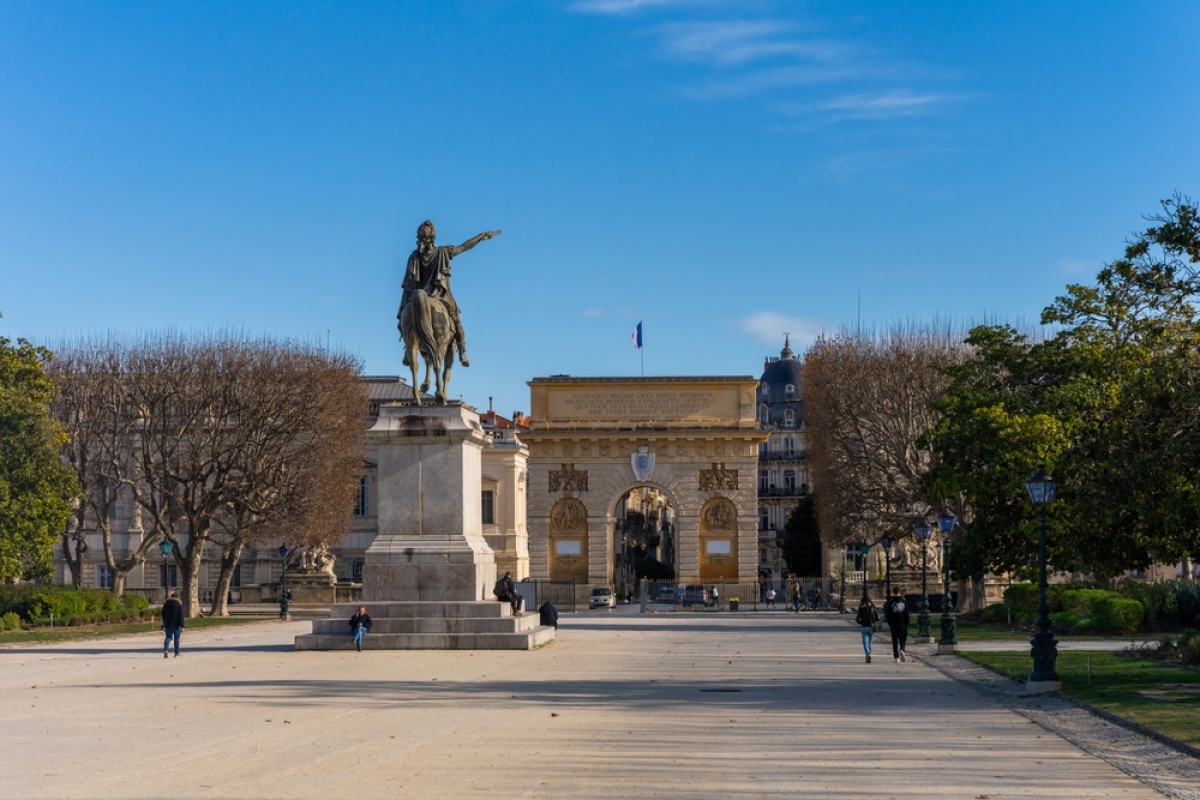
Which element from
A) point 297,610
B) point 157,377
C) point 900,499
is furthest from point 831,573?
point 157,377

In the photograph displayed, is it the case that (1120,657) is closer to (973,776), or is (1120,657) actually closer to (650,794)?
(973,776)

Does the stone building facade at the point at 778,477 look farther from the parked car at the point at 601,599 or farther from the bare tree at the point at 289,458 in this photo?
the bare tree at the point at 289,458

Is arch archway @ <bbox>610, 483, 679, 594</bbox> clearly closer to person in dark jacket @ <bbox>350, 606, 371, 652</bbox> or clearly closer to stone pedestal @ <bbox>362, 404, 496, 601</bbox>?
stone pedestal @ <bbox>362, 404, 496, 601</bbox>

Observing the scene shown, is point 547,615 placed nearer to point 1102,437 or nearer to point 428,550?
point 428,550

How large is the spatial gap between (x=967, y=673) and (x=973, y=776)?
14.7m

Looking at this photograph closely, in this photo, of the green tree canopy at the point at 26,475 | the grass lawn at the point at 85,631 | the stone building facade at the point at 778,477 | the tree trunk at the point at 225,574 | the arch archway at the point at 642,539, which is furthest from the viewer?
the stone building facade at the point at 778,477

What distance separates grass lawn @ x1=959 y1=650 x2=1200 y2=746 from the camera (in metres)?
17.9

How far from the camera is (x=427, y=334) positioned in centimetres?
3216

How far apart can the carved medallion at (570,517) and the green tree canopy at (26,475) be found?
35157 mm

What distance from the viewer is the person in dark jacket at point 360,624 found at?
3027cm

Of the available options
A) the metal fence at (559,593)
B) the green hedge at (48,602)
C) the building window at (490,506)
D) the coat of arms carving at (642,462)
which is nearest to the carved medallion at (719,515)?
the coat of arms carving at (642,462)

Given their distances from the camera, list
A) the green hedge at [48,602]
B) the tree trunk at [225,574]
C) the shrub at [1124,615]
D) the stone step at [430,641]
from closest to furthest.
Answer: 1. the stone step at [430,641]
2. the shrub at [1124,615]
3. the green hedge at [48,602]
4. the tree trunk at [225,574]

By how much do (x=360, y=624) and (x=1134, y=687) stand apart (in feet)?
48.6

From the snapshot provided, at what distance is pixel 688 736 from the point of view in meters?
16.5
